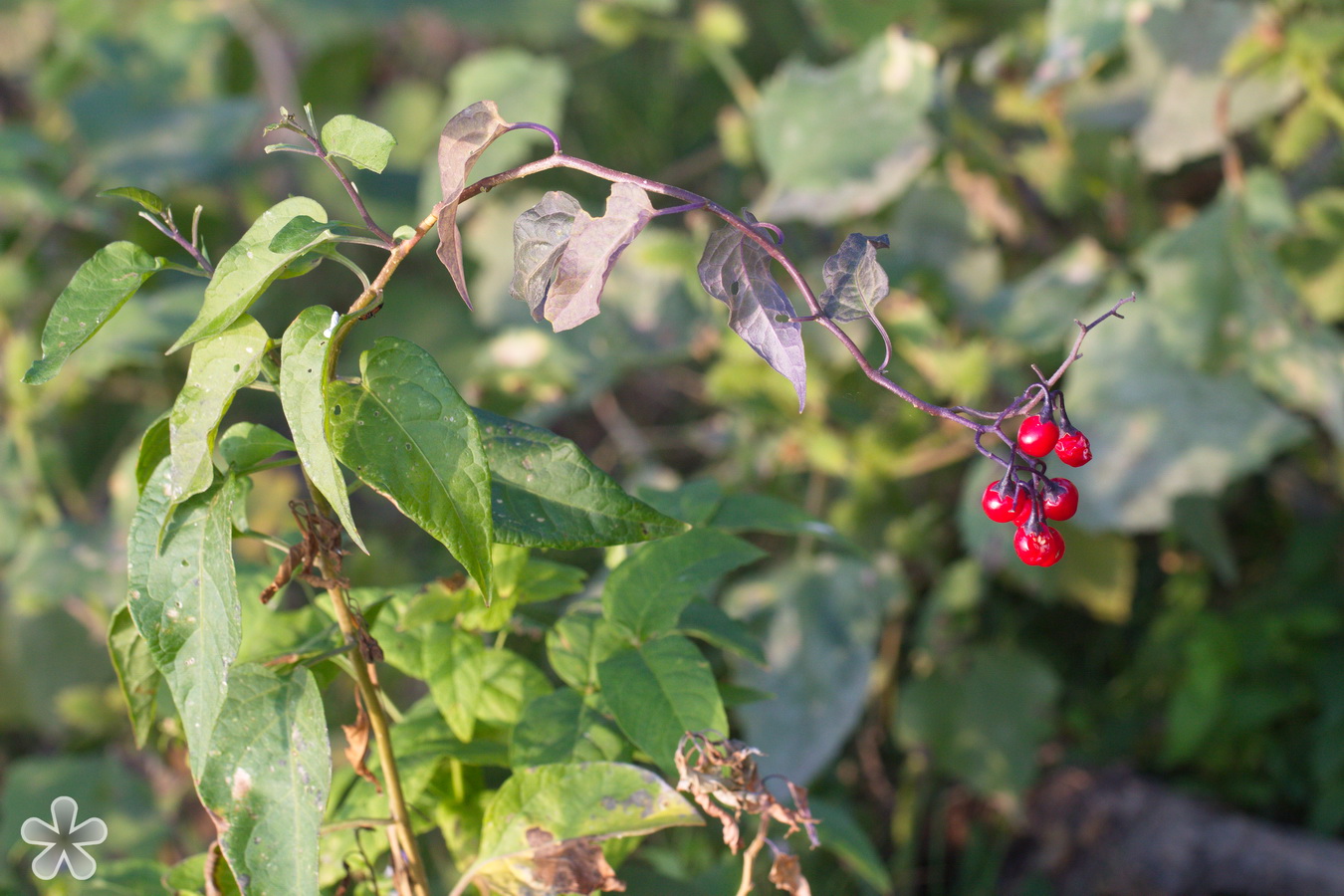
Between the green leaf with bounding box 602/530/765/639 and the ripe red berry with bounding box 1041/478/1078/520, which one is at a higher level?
the ripe red berry with bounding box 1041/478/1078/520

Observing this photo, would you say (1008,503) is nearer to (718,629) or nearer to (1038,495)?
(1038,495)

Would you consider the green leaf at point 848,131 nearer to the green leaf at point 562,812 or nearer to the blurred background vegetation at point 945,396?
the blurred background vegetation at point 945,396

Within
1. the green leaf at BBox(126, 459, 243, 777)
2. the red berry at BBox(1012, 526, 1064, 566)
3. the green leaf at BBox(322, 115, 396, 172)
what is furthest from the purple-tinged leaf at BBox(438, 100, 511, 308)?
the red berry at BBox(1012, 526, 1064, 566)

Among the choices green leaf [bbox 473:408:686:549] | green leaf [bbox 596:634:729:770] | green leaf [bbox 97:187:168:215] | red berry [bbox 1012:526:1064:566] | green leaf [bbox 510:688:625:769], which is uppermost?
green leaf [bbox 97:187:168:215]

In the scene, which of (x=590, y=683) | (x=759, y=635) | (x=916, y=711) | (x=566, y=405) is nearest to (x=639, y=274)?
(x=566, y=405)

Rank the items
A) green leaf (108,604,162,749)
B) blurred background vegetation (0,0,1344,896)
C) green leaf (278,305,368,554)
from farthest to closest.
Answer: blurred background vegetation (0,0,1344,896)
green leaf (108,604,162,749)
green leaf (278,305,368,554)

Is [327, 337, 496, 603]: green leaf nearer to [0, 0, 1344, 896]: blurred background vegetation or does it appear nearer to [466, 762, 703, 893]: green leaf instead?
[466, 762, 703, 893]: green leaf

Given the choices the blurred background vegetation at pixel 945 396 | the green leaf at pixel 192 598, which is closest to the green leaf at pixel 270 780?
the green leaf at pixel 192 598
